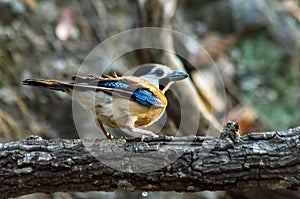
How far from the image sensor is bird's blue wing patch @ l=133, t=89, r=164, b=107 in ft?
12.1

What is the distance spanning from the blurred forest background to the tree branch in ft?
8.34

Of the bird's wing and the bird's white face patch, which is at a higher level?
the bird's white face patch

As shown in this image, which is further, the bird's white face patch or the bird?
the bird's white face patch

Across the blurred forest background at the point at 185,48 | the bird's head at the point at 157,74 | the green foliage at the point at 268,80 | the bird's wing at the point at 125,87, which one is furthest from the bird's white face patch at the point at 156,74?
the green foliage at the point at 268,80

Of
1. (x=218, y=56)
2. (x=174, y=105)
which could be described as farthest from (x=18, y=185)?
(x=218, y=56)

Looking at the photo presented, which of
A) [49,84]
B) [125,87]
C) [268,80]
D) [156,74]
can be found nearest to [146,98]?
[125,87]

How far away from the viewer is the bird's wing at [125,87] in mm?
3596

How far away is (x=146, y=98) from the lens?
146 inches

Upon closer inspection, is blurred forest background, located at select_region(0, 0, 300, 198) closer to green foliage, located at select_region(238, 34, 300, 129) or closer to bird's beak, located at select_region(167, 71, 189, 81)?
green foliage, located at select_region(238, 34, 300, 129)

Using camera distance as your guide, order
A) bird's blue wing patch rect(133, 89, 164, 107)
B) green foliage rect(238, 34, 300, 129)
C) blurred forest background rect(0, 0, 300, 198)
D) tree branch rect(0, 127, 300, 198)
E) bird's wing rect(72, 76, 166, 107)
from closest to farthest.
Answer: tree branch rect(0, 127, 300, 198), bird's wing rect(72, 76, 166, 107), bird's blue wing patch rect(133, 89, 164, 107), blurred forest background rect(0, 0, 300, 198), green foliage rect(238, 34, 300, 129)

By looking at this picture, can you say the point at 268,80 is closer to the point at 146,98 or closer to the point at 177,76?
the point at 177,76

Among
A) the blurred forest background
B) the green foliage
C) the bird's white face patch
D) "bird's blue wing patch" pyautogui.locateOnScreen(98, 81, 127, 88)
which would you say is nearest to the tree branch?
"bird's blue wing patch" pyautogui.locateOnScreen(98, 81, 127, 88)

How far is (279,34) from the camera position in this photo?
9383mm

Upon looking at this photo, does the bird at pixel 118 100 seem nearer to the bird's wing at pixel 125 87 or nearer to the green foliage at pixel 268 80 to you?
the bird's wing at pixel 125 87
